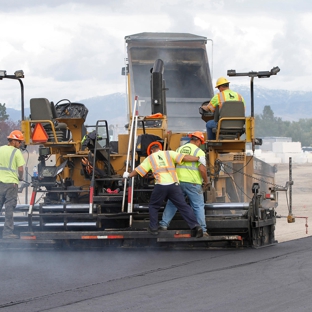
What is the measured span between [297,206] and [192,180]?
638 inches

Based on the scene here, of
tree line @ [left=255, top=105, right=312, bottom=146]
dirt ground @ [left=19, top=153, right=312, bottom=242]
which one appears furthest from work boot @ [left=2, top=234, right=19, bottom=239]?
tree line @ [left=255, top=105, right=312, bottom=146]

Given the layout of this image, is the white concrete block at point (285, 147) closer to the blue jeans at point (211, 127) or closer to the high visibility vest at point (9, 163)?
the blue jeans at point (211, 127)

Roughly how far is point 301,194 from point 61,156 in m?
23.2

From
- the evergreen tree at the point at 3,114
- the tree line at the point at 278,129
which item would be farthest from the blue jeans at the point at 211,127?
the tree line at the point at 278,129

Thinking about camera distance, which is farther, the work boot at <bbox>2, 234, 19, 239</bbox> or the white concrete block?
the white concrete block

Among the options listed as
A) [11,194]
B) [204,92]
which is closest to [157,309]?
[11,194]

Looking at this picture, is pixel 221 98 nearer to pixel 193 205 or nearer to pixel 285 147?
pixel 193 205

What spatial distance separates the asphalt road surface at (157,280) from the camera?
689 centimetres

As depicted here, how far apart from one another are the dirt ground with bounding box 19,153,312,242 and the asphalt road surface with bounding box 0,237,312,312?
4503 millimetres

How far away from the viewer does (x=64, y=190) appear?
11648 millimetres

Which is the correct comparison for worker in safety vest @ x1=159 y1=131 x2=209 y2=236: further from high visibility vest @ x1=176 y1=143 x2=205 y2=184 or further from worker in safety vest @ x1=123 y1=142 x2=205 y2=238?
worker in safety vest @ x1=123 y1=142 x2=205 y2=238

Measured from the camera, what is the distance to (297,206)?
26406 millimetres

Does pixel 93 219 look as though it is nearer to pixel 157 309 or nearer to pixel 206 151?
pixel 206 151

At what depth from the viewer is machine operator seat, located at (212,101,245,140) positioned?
1164cm
